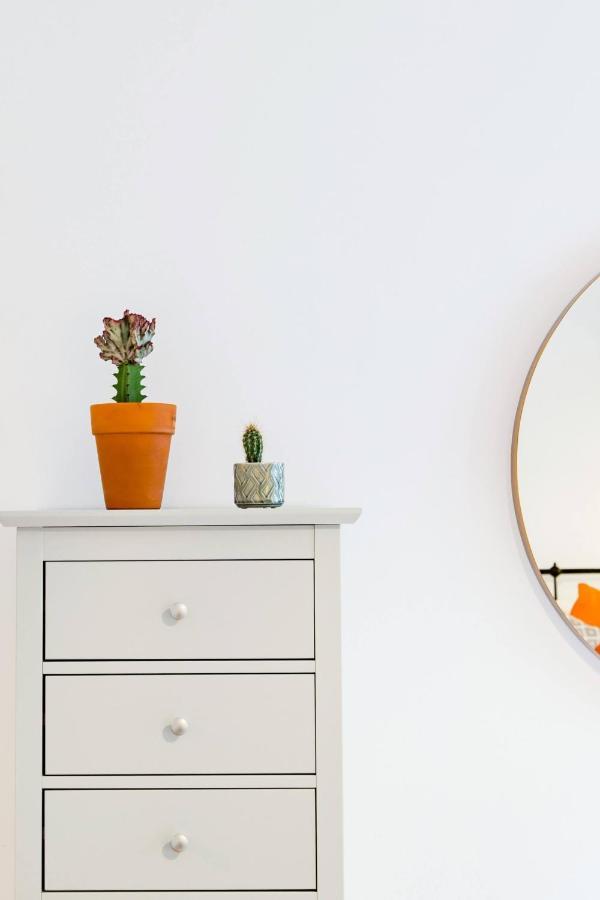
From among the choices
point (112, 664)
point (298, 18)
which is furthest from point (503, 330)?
point (112, 664)

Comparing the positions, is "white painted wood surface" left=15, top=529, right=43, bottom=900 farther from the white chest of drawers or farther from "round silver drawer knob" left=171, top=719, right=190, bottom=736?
"round silver drawer knob" left=171, top=719, right=190, bottom=736

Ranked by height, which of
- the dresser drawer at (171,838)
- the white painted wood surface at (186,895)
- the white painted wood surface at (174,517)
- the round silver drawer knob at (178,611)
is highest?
the white painted wood surface at (174,517)

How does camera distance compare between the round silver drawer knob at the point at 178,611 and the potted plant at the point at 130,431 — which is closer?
the round silver drawer knob at the point at 178,611

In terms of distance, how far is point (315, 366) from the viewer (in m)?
1.49

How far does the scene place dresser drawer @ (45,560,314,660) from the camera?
107 centimetres

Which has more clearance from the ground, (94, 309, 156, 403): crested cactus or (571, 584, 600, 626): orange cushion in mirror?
(94, 309, 156, 403): crested cactus

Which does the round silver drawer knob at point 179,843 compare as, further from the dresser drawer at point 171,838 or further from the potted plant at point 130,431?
the potted plant at point 130,431

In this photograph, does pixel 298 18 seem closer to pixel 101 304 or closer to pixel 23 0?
pixel 23 0

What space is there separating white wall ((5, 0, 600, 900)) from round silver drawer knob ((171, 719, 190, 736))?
469 millimetres

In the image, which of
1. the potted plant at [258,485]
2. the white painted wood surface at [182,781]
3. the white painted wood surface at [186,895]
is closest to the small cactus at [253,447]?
the potted plant at [258,485]

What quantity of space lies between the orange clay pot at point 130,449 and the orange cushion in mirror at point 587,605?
75 cm

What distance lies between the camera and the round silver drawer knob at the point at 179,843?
3.42ft

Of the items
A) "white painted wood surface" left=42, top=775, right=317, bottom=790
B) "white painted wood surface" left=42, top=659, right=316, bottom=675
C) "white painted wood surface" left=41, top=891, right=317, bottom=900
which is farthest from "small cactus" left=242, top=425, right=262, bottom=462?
"white painted wood surface" left=41, top=891, right=317, bottom=900

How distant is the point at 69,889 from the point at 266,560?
469mm
